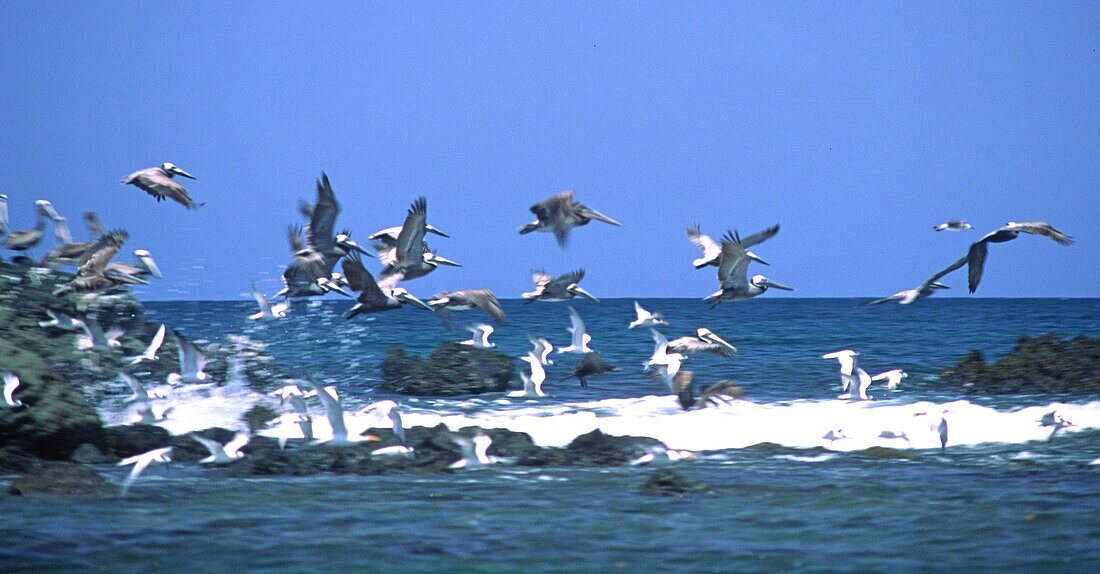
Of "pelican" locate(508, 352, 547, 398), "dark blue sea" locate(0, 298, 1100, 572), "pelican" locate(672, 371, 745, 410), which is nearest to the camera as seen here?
"dark blue sea" locate(0, 298, 1100, 572)

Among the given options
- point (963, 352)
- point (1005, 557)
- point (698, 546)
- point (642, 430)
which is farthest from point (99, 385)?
point (963, 352)

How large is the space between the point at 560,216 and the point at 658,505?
4.75 meters

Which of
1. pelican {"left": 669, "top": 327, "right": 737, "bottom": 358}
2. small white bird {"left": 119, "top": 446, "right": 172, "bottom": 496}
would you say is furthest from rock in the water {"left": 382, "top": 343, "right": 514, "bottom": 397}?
small white bird {"left": 119, "top": 446, "right": 172, "bottom": 496}

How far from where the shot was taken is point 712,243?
2264 centimetres

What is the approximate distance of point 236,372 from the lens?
25516 millimetres

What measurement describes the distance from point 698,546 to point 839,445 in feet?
24.2

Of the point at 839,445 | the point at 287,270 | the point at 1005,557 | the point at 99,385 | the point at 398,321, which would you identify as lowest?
the point at 1005,557

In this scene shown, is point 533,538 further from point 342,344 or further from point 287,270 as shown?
point 342,344

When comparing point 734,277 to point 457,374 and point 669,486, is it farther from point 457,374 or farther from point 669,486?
point 457,374

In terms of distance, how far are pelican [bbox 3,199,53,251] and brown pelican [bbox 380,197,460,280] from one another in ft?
24.4

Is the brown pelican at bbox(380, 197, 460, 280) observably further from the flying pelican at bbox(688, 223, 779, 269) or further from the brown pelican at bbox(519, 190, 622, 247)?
the flying pelican at bbox(688, 223, 779, 269)

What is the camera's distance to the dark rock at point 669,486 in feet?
52.1

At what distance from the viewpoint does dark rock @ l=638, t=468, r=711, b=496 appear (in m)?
15.9

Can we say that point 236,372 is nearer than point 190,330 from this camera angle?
Yes
